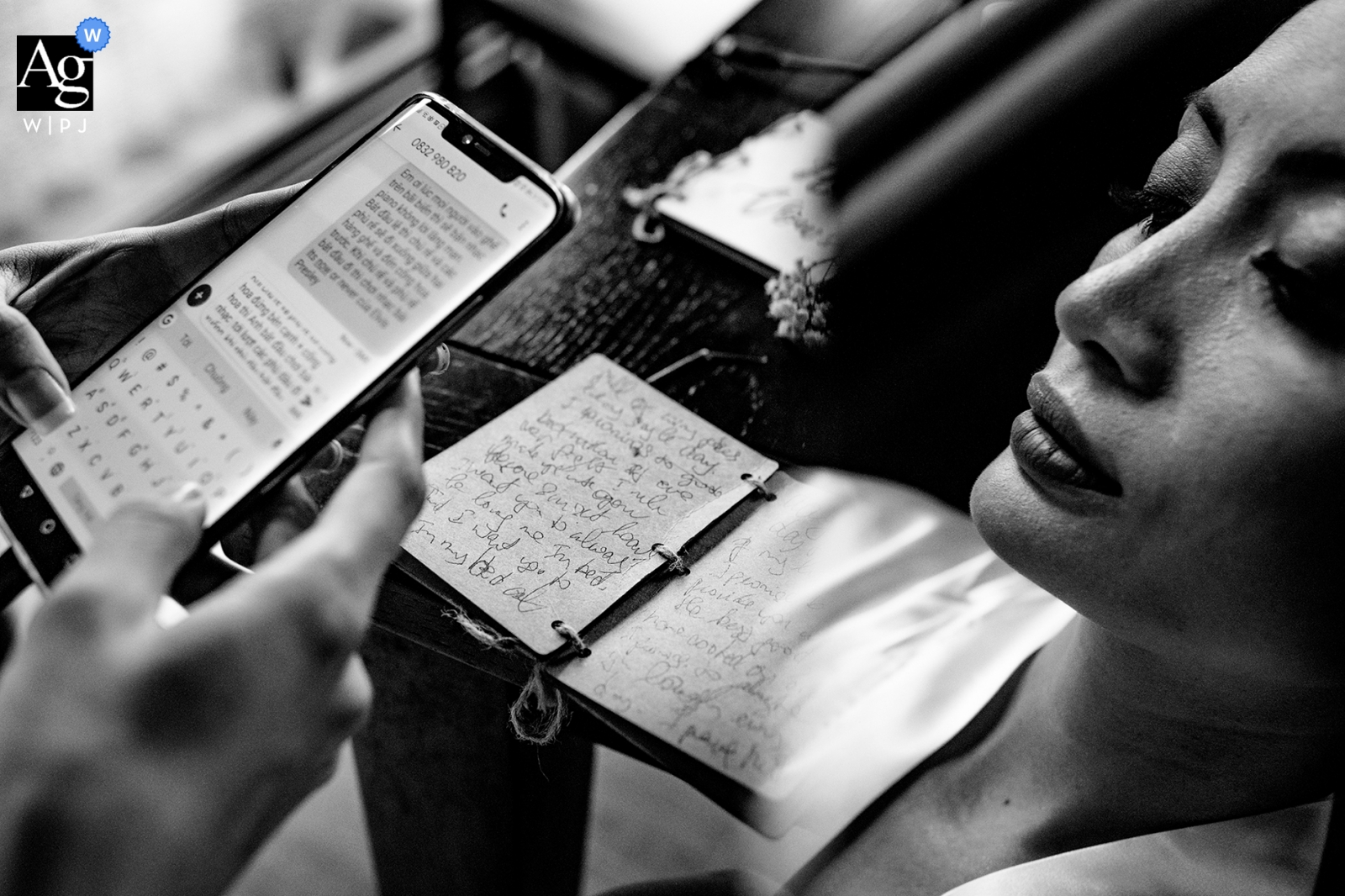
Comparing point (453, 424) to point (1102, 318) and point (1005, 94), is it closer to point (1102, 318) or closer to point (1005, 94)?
point (1102, 318)

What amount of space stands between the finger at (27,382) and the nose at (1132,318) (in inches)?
24.7

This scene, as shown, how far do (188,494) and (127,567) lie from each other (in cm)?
10

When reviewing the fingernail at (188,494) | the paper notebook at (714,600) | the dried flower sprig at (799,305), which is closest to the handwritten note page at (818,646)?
the paper notebook at (714,600)

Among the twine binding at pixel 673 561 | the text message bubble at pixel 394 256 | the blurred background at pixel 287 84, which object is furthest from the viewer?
the blurred background at pixel 287 84

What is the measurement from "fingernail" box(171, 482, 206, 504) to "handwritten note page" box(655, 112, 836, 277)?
598mm

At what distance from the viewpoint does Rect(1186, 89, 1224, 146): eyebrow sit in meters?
0.58

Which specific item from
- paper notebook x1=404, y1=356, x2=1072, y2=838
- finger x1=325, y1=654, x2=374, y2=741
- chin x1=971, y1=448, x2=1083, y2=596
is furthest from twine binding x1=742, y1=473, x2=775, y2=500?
finger x1=325, y1=654, x2=374, y2=741

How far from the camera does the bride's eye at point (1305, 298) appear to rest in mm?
531

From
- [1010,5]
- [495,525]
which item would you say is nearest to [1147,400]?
[495,525]

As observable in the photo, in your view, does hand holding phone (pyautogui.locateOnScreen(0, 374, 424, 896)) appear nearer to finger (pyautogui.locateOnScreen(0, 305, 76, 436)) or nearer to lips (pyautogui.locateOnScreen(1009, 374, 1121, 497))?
finger (pyautogui.locateOnScreen(0, 305, 76, 436))

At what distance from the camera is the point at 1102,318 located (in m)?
0.60

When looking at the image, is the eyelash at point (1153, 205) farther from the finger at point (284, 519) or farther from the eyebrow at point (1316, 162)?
the finger at point (284, 519)

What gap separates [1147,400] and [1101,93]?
57 cm

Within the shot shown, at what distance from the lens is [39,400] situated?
646 millimetres
